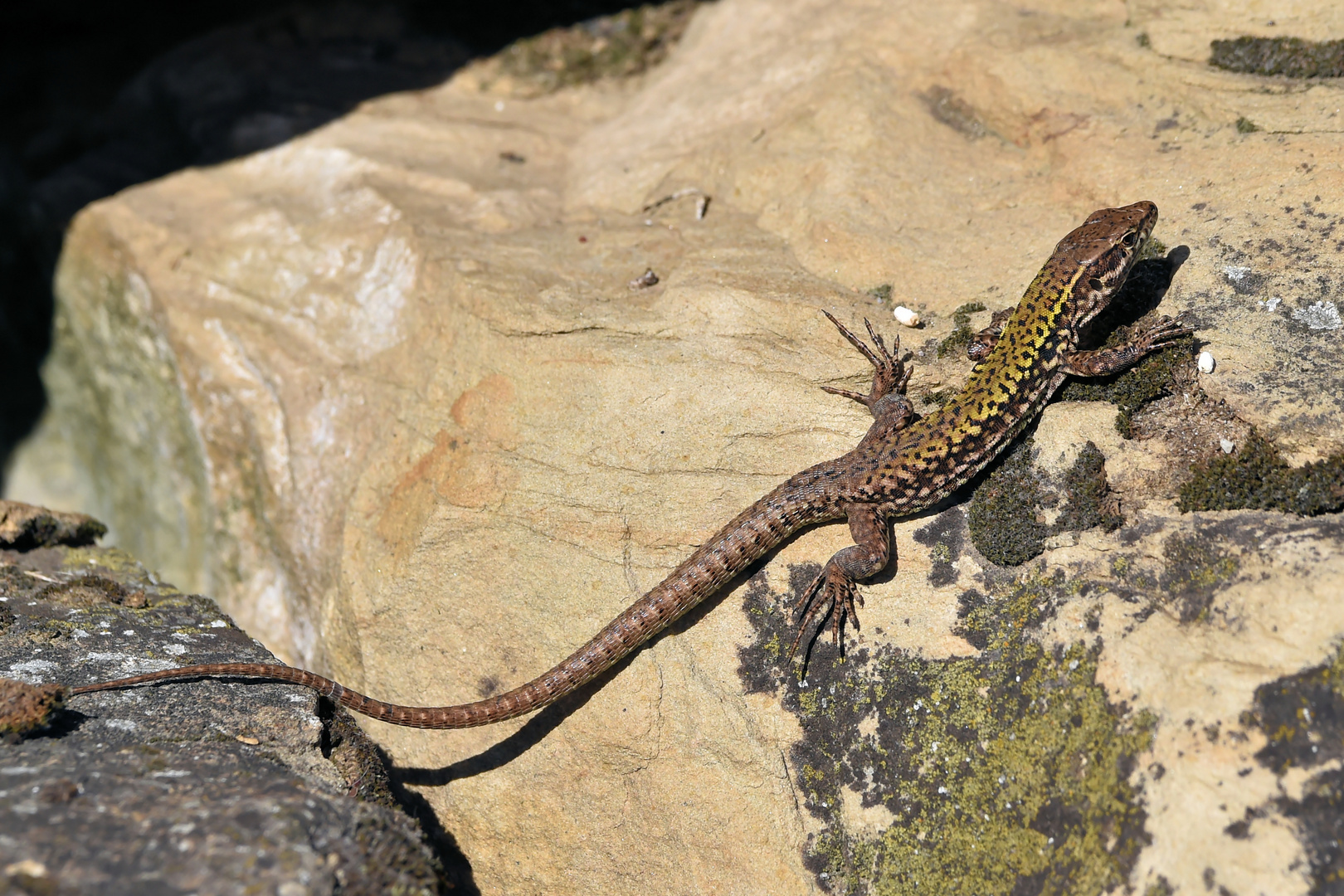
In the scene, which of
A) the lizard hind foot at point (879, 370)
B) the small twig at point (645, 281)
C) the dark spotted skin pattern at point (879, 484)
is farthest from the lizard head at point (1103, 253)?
the small twig at point (645, 281)

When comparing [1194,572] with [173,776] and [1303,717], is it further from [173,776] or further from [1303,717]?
[173,776]

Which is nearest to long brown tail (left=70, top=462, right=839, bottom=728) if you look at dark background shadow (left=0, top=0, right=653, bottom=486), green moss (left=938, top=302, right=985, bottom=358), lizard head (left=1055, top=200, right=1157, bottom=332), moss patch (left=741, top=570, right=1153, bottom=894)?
moss patch (left=741, top=570, right=1153, bottom=894)

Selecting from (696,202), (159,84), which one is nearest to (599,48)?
(696,202)

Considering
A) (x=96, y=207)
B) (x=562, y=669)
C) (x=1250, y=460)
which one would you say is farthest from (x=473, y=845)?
(x=96, y=207)

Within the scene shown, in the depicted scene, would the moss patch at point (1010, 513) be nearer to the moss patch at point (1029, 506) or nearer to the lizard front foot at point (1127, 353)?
the moss patch at point (1029, 506)

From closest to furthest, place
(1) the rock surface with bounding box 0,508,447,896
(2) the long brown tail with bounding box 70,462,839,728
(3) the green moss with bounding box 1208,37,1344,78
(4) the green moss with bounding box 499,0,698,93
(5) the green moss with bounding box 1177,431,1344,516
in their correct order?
(1) the rock surface with bounding box 0,508,447,896 → (5) the green moss with bounding box 1177,431,1344,516 → (2) the long brown tail with bounding box 70,462,839,728 → (3) the green moss with bounding box 1208,37,1344,78 → (4) the green moss with bounding box 499,0,698,93

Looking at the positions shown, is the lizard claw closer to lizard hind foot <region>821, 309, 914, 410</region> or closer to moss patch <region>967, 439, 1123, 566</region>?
moss patch <region>967, 439, 1123, 566</region>

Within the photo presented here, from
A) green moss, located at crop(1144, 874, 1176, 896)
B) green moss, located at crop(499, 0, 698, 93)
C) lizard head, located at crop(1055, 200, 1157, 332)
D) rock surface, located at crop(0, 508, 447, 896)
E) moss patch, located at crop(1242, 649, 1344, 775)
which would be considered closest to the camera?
rock surface, located at crop(0, 508, 447, 896)
